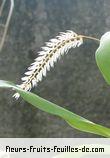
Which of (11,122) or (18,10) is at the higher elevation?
(18,10)

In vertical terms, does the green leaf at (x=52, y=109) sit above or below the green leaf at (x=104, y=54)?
below

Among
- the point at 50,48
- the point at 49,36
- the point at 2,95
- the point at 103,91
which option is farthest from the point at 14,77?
the point at 50,48

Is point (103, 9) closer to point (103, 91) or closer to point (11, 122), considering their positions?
point (103, 91)

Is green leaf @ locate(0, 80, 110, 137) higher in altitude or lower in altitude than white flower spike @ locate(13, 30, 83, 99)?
lower

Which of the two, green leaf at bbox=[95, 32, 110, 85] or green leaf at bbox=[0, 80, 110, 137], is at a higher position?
green leaf at bbox=[95, 32, 110, 85]

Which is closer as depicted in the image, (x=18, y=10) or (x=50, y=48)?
(x=50, y=48)

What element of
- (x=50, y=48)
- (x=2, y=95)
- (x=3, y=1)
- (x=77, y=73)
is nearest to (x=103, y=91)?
(x=77, y=73)

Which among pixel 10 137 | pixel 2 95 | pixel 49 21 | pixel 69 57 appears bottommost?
pixel 10 137

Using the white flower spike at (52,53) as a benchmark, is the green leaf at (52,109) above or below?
below

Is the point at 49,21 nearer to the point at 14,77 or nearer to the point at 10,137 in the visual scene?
the point at 14,77
